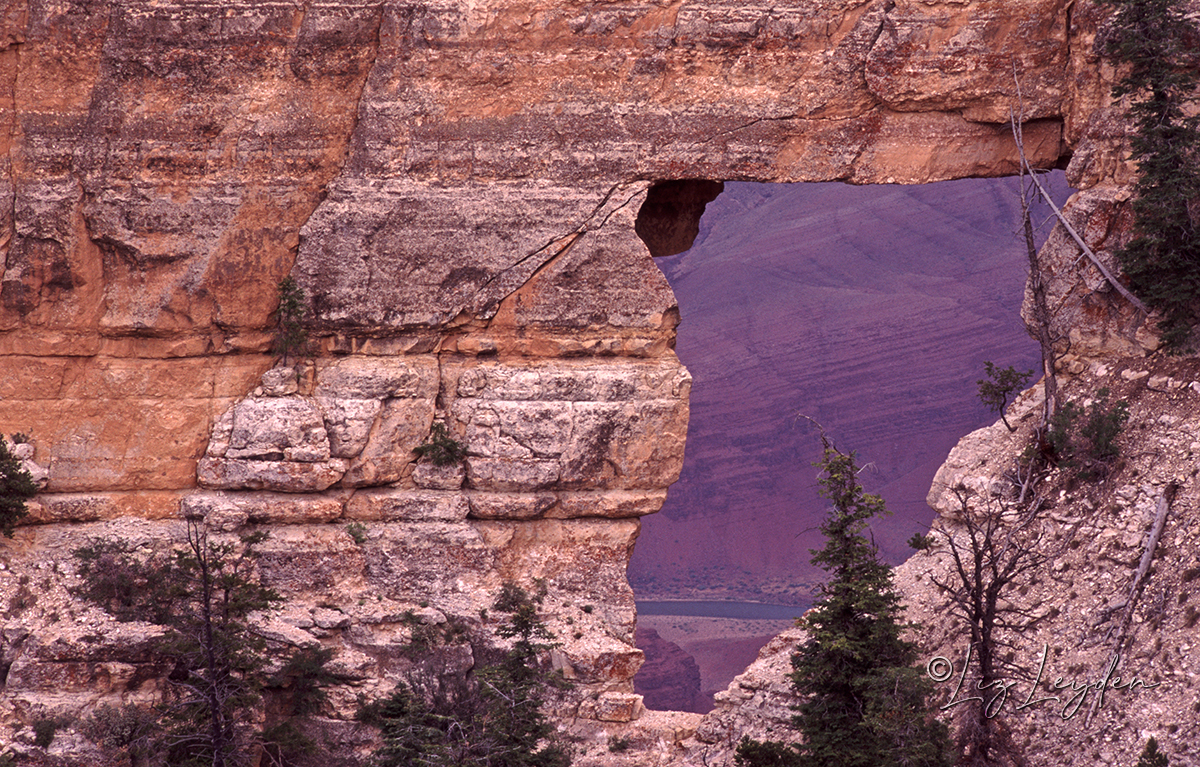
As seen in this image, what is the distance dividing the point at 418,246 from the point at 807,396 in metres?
34.7

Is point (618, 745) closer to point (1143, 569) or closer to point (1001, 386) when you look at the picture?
point (1143, 569)

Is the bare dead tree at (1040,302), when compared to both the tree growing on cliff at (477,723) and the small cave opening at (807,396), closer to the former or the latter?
the tree growing on cliff at (477,723)

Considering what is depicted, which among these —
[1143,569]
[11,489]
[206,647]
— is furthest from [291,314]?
[1143,569]

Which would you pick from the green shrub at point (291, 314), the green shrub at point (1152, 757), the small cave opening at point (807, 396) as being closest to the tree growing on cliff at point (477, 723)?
the green shrub at point (291, 314)

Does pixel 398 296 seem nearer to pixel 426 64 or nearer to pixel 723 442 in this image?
pixel 426 64

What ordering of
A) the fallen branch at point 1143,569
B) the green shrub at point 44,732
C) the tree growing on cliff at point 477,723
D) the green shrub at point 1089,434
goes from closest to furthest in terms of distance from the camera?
the tree growing on cliff at point 477,723 → the fallen branch at point 1143,569 → the green shrub at point 44,732 → the green shrub at point 1089,434

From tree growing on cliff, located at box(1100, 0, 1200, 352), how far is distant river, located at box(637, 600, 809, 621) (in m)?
32.3

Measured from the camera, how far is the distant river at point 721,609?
173ft

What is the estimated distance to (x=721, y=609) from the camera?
2098 inches

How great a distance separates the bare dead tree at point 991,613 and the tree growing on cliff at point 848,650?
748 mm

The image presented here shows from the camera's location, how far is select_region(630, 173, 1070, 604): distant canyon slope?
54906 mm

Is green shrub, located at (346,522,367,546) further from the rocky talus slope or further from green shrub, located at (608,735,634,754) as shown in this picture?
green shrub, located at (608,735,634,754)

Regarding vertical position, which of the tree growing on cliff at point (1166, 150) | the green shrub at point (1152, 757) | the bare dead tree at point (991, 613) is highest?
the tree growing on cliff at point (1166, 150)

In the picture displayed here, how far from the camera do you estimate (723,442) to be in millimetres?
55906
